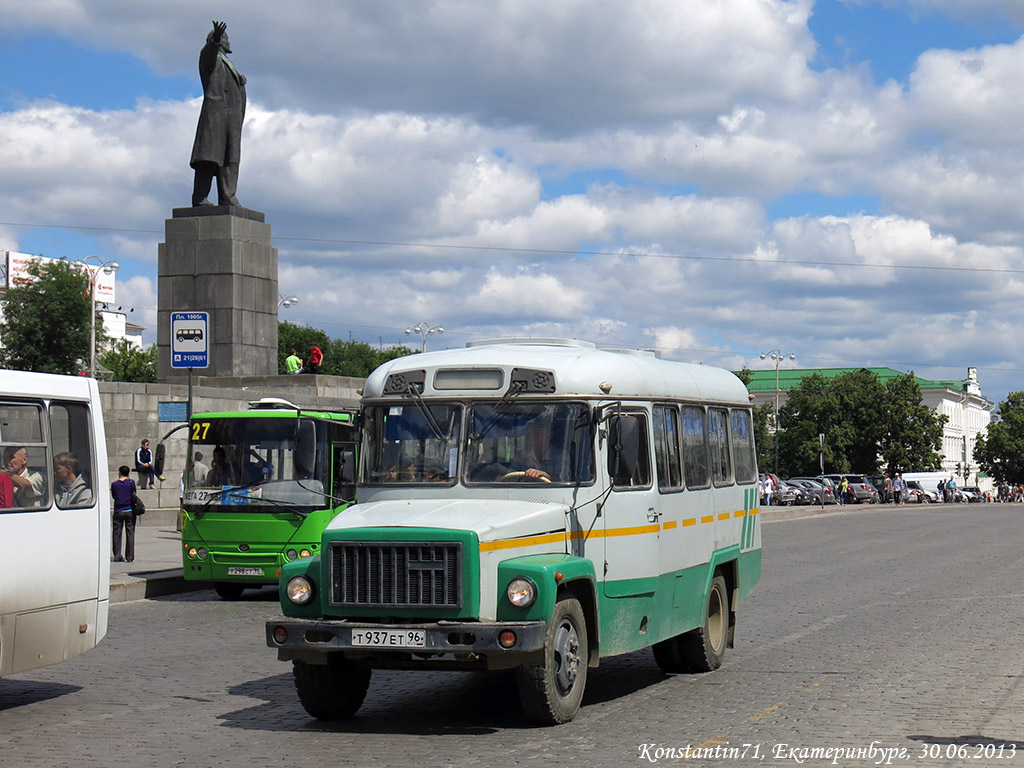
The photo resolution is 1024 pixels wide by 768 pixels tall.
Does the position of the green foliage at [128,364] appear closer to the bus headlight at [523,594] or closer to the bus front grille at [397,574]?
the bus front grille at [397,574]

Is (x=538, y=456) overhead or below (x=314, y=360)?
below

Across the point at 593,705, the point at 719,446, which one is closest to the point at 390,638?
the point at 593,705

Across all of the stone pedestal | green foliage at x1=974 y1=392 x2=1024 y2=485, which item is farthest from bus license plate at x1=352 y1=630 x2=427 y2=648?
green foliage at x1=974 y1=392 x2=1024 y2=485

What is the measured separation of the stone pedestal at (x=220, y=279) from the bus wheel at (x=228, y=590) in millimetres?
14186

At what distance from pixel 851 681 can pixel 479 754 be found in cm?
379

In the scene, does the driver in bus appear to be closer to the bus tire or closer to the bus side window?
the bus side window

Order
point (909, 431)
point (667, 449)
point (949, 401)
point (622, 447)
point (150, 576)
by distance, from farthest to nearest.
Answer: point (949, 401)
point (909, 431)
point (150, 576)
point (667, 449)
point (622, 447)

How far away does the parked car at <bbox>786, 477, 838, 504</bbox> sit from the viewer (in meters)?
72.1

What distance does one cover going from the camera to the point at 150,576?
62.5 feet

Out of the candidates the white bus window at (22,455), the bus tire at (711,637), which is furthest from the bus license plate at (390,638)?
the bus tire at (711,637)

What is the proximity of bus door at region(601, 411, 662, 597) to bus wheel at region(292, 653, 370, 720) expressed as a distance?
172 cm

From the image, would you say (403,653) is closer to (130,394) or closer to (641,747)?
(641,747)

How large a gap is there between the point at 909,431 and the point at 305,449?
9454 centimetres

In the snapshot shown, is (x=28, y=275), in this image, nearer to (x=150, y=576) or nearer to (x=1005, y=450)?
(x=1005, y=450)
